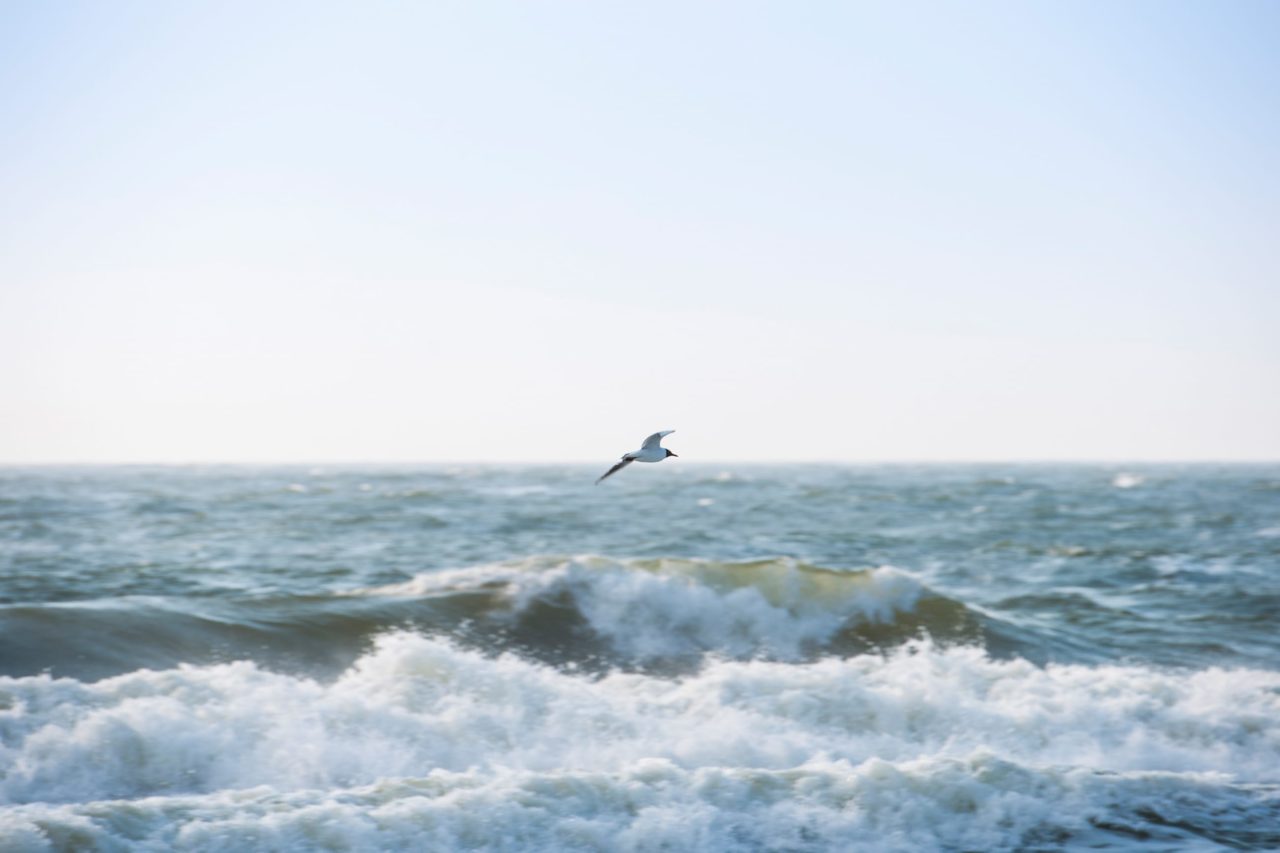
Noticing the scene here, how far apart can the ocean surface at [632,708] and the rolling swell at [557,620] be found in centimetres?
5

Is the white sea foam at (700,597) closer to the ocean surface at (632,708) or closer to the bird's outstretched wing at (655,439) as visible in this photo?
the ocean surface at (632,708)

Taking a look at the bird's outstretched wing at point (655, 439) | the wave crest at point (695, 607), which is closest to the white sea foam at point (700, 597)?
the wave crest at point (695, 607)

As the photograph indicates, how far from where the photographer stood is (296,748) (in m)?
9.01

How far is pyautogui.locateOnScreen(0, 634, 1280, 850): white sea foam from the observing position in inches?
304

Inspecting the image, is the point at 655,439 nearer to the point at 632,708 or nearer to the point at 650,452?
the point at 650,452

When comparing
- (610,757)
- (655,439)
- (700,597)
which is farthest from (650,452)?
(700,597)

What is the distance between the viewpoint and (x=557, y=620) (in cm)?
1478

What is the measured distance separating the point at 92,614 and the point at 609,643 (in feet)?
20.0

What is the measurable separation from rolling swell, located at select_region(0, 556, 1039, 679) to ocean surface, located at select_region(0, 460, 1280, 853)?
5 cm

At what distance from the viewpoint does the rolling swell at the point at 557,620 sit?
12109mm

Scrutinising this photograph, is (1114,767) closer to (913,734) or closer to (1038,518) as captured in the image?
(913,734)

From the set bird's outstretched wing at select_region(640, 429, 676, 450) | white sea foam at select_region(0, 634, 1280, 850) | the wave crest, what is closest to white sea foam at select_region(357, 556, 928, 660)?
the wave crest

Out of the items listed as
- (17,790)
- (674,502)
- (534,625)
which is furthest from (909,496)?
(17,790)

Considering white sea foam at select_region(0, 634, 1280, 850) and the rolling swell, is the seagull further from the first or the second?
the rolling swell
